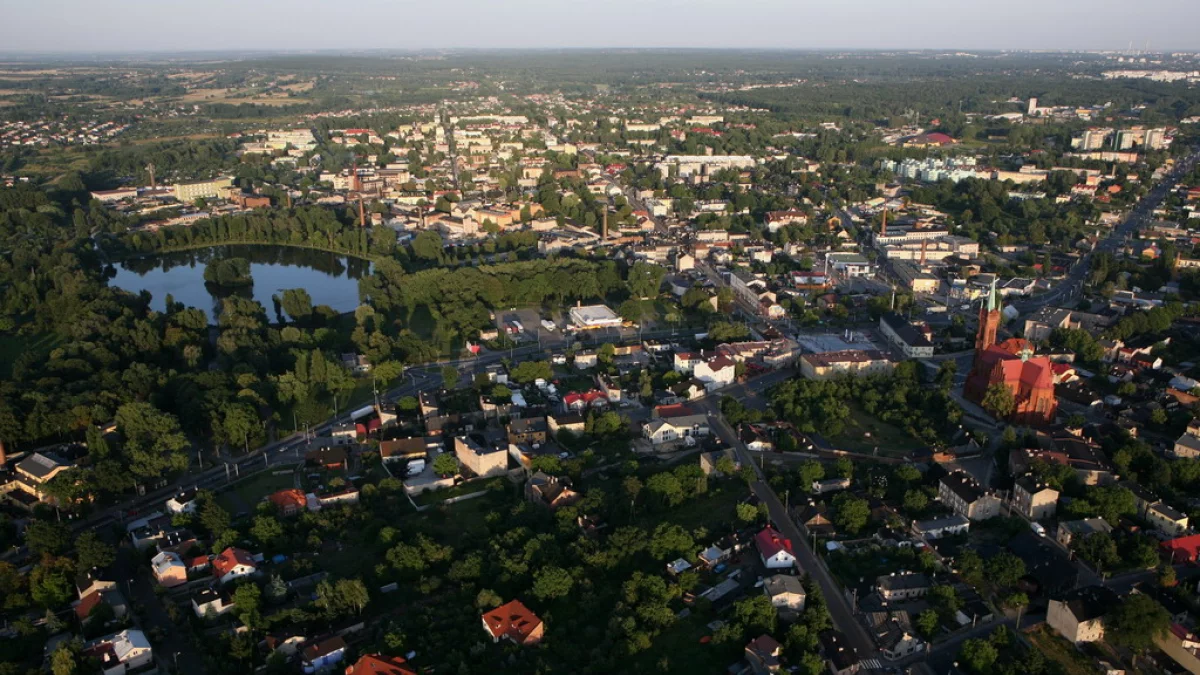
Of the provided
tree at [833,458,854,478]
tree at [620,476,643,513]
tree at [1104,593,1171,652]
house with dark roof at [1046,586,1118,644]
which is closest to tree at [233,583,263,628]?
tree at [620,476,643,513]

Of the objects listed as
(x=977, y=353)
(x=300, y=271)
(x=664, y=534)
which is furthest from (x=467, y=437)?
(x=300, y=271)

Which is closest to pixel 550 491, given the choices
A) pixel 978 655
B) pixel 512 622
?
pixel 512 622

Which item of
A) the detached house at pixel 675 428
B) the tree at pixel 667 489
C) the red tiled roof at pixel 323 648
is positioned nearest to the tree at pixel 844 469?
the tree at pixel 667 489

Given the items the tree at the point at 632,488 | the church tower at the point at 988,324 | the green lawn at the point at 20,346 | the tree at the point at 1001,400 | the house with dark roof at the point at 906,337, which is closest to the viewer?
the tree at the point at 632,488

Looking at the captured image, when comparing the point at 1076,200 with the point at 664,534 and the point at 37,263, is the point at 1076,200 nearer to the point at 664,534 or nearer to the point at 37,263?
the point at 664,534

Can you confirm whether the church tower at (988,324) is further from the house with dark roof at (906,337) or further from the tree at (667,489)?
the tree at (667,489)
